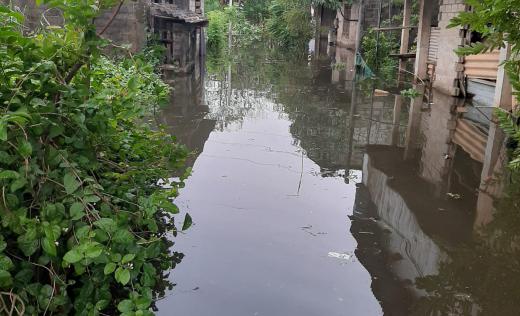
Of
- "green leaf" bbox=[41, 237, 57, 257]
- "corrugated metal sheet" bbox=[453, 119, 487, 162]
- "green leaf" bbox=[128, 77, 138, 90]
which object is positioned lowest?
"corrugated metal sheet" bbox=[453, 119, 487, 162]

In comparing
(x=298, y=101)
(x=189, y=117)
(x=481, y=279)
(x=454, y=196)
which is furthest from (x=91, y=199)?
(x=298, y=101)

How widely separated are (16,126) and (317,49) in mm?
29699

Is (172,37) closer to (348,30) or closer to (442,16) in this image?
(442,16)

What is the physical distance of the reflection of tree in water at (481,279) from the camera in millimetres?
3934

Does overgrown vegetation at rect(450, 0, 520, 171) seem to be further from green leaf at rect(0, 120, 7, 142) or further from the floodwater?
the floodwater

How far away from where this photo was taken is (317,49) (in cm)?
3120

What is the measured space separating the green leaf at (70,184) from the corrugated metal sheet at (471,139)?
6854 mm

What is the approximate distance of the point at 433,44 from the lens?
16.3m

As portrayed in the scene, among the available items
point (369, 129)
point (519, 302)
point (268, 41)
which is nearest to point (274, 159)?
point (369, 129)

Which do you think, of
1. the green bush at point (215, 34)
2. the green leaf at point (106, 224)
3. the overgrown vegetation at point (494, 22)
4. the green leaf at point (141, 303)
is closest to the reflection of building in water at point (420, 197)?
the green leaf at point (141, 303)

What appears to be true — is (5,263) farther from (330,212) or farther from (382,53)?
(382,53)

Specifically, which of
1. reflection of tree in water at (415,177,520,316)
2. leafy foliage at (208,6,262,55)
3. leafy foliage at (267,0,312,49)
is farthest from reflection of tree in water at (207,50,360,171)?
leafy foliage at (267,0,312,49)

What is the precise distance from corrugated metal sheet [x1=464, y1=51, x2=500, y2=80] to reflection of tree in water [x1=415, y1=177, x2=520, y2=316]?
24.0ft

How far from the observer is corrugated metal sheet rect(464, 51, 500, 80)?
11766 millimetres
